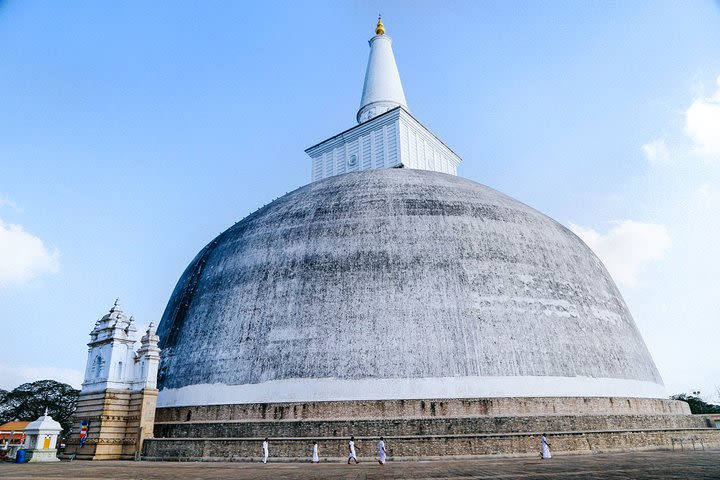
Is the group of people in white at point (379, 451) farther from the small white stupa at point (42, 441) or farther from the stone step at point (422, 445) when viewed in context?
the small white stupa at point (42, 441)

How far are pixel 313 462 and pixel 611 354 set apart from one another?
12658mm

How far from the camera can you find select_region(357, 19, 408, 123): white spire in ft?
112

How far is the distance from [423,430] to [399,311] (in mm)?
4366

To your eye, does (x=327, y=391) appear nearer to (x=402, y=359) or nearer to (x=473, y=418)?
(x=402, y=359)

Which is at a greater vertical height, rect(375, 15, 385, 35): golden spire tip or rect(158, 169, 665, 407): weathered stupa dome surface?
rect(375, 15, 385, 35): golden spire tip

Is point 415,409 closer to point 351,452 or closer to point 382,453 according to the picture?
point 382,453

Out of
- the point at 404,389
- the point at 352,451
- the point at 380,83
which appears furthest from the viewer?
the point at 380,83

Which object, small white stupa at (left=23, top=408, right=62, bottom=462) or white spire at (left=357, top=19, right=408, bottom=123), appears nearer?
small white stupa at (left=23, top=408, right=62, bottom=462)

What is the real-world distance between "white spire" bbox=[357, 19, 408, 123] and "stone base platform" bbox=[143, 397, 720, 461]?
21.2 m

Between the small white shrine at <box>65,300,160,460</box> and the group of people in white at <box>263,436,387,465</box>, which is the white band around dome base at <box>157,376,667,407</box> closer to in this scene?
the group of people in white at <box>263,436,387,465</box>

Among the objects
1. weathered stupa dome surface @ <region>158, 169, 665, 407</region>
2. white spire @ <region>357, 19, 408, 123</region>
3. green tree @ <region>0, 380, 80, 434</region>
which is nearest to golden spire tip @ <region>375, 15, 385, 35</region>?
white spire @ <region>357, 19, 408, 123</region>

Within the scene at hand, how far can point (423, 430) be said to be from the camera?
654 inches

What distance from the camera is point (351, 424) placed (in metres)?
17.0

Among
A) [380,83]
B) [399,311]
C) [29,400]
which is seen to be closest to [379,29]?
[380,83]
